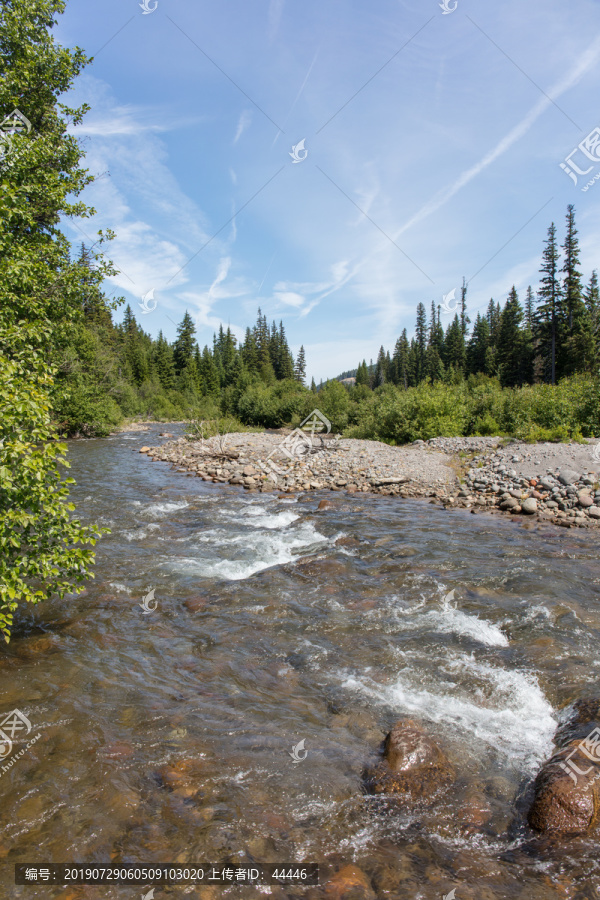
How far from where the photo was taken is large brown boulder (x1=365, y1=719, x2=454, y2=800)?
12.9 ft

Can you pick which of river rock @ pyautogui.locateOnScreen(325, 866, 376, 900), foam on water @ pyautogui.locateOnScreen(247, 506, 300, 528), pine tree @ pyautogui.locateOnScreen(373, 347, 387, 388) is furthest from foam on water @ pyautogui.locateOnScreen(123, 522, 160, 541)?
pine tree @ pyautogui.locateOnScreen(373, 347, 387, 388)

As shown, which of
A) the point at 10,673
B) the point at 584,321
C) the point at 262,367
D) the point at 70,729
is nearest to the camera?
the point at 70,729

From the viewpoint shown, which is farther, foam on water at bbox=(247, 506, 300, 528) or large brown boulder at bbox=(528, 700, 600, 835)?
foam on water at bbox=(247, 506, 300, 528)

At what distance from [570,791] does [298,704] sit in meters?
2.72

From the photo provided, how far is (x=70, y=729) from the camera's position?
179 inches

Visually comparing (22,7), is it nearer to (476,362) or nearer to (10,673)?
(10,673)

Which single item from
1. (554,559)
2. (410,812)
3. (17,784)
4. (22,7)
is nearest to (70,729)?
(17,784)

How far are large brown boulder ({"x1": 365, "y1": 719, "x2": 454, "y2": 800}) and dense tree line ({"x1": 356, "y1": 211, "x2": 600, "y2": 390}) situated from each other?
33.9 metres

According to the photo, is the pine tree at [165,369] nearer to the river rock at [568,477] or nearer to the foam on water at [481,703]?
the river rock at [568,477]

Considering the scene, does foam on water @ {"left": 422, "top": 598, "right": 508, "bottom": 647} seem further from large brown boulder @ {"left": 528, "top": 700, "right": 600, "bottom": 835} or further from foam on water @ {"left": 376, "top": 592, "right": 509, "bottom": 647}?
large brown boulder @ {"left": 528, "top": 700, "right": 600, "bottom": 835}

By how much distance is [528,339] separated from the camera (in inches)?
2100

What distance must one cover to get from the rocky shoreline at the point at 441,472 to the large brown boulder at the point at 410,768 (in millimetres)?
10290

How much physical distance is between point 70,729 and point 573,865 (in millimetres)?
4611

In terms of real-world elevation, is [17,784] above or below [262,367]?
below
